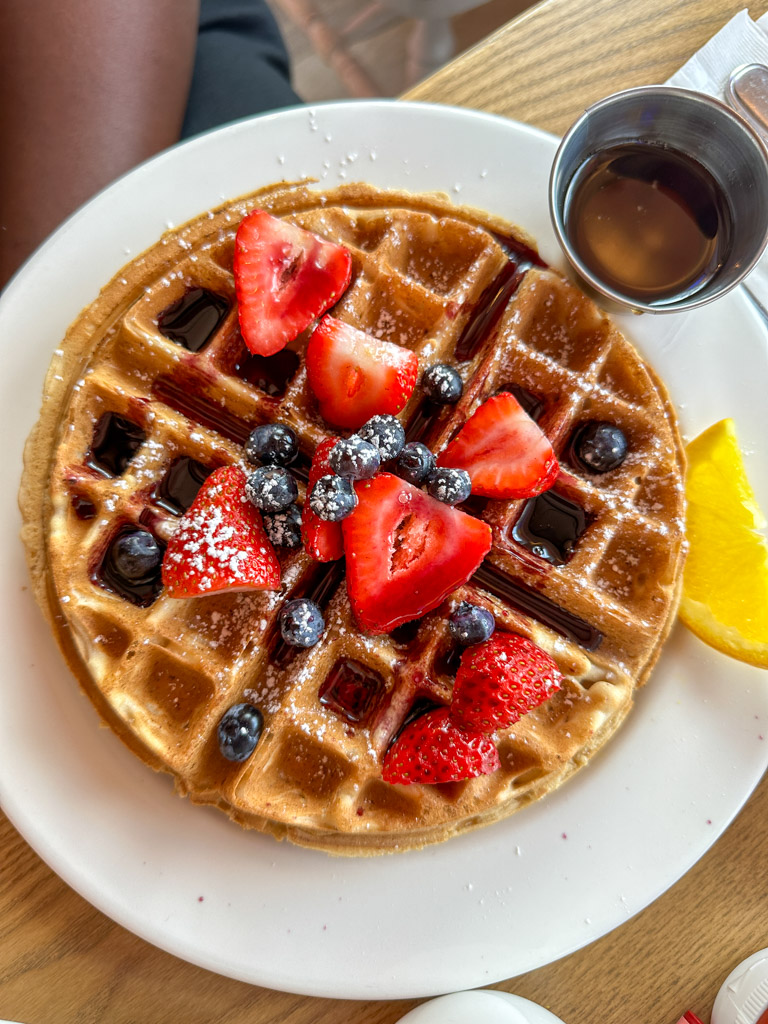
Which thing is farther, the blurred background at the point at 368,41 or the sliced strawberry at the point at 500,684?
the blurred background at the point at 368,41

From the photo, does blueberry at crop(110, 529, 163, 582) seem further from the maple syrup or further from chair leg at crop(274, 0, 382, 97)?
chair leg at crop(274, 0, 382, 97)

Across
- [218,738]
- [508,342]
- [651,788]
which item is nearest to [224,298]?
[508,342]

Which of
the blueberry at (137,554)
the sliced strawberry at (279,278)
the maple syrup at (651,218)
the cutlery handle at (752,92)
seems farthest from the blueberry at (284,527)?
the cutlery handle at (752,92)

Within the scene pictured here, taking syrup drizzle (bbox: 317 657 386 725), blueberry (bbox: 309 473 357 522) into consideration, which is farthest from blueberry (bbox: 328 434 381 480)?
syrup drizzle (bbox: 317 657 386 725)

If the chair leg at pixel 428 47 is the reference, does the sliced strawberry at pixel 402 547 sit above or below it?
below

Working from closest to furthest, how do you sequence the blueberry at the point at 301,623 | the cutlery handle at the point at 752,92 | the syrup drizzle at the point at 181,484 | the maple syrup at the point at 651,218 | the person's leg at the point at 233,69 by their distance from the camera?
the blueberry at the point at 301,623
the syrup drizzle at the point at 181,484
the maple syrup at the point at 651,218
the cutlery handle at the point at 752,92
the person's leg at the point at 233,69

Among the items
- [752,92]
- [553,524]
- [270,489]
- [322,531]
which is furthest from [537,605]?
[752,92]

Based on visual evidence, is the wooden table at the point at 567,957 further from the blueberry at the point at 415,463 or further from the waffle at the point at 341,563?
the blueberry at the point at 415,463
